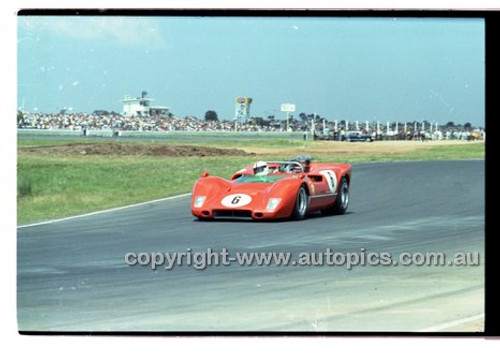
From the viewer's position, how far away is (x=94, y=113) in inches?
468

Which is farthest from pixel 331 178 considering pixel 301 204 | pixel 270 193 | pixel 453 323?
pixel 453 323

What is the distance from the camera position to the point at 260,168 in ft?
39.7

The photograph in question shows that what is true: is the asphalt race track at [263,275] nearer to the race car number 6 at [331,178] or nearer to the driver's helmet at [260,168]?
the race car number 6 at [331,178]

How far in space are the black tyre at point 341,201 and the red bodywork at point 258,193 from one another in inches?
1.4

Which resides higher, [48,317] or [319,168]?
[319,168]

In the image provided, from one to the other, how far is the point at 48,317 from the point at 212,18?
327 cm

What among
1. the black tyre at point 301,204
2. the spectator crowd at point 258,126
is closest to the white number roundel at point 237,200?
the black tyre at point 301,204

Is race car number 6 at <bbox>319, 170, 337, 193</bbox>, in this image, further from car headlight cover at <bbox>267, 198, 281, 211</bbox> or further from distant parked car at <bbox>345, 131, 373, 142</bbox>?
car headlight cover at <bbox>267, 198, 281, 211</bbox>

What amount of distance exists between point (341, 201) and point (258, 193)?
0.87m

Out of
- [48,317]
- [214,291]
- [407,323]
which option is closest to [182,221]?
[214,291]

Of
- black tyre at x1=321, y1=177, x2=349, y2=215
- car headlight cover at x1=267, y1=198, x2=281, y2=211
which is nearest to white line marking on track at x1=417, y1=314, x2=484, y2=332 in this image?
black tyre at x1=321, y1=177, x2=349, y2=215

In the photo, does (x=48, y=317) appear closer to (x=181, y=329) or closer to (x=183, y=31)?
(x=181, y=329)

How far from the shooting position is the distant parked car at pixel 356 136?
12.3 meters

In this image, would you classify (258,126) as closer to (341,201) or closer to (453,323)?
(341,201)
